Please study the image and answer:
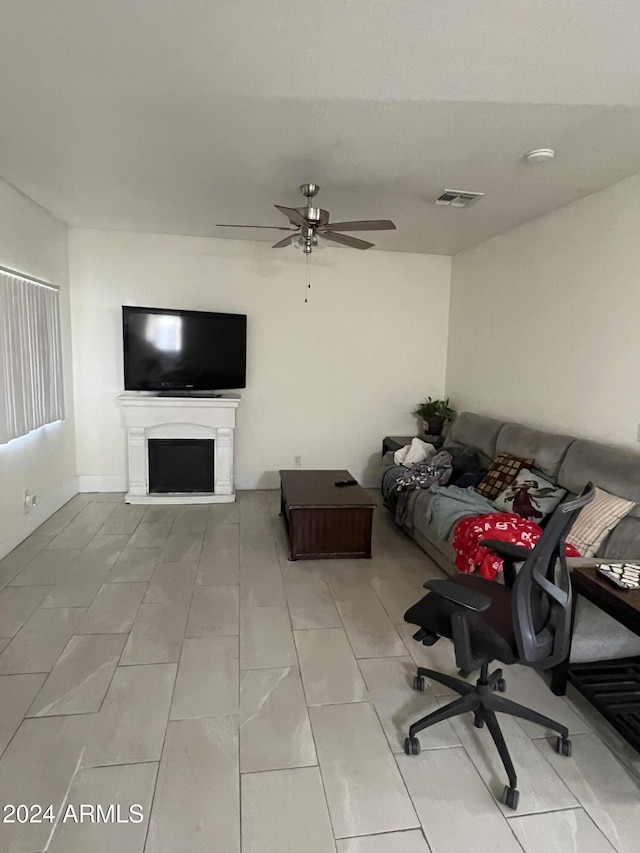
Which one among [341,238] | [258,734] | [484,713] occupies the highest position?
[341,238]

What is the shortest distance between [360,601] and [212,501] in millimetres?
2251

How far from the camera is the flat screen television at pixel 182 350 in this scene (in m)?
4.39

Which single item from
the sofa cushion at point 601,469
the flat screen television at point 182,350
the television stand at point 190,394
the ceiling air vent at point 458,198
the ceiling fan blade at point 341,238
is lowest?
the sofa cushion at point 601,469

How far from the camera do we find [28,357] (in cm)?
357

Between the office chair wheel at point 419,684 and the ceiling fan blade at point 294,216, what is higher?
the ceiling fan blade at point 294,216

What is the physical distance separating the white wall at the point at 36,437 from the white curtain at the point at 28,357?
138 millimetres

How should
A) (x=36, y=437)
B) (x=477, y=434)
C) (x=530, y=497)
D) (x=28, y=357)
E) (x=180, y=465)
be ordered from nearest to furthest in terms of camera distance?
(x=530, y=497), (x=28, y=357), (x=36, y=437), (x=477, y=434), (x=180, y=465)

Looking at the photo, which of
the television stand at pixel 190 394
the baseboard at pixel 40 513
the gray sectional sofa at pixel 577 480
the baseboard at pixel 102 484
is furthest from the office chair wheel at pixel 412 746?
the baseboard at pixel 102 484

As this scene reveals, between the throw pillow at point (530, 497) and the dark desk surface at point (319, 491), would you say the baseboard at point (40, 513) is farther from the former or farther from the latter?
the throw pillow at point (530, 497)

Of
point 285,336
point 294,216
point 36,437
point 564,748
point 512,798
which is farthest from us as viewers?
point 285,336

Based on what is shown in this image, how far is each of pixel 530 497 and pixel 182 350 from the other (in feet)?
11.0

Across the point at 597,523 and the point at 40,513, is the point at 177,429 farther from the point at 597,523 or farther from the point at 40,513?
the point at 597,523

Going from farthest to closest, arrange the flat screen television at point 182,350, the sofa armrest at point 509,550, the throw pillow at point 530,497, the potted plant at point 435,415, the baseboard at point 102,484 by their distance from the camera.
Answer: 1. the potted plant at point 435,415
2. the baseboard at point 102,484
3. the flat screen television at point 182,350
4. the throw pillow at point 530,497
5. the sofa armrest at point 509,550

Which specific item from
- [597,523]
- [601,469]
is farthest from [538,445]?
[597,523]
